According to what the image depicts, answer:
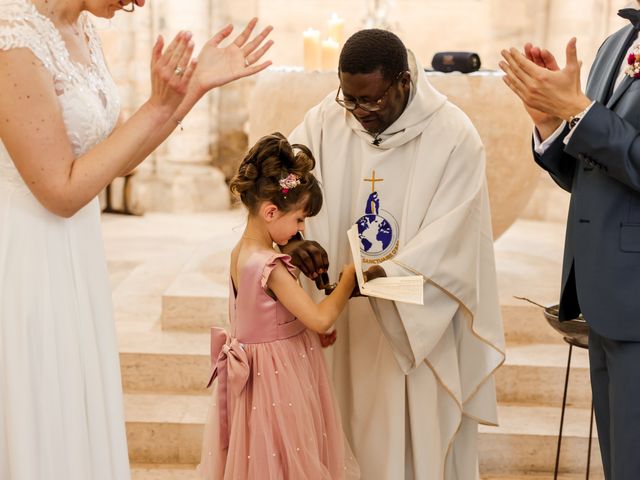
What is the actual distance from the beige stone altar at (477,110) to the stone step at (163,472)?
6.40ft

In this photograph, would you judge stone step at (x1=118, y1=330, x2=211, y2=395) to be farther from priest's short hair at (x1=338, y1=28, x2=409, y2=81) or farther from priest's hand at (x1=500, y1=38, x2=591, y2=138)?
priest's hand at (x1=500, y1=38, x2=591, y2=138)

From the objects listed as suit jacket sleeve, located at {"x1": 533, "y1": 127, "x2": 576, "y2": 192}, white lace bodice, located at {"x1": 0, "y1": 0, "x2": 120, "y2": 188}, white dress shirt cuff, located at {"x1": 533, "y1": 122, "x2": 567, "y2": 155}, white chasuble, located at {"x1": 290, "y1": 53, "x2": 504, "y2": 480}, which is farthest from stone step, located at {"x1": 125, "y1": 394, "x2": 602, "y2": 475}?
white lace bodice, located at {"x1": 0, "y1": 0, "x2": 120, "y2": 188}

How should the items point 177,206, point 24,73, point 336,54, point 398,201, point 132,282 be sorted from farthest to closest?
point 177,206 < point 132,282 < point 336,54 < point 398,201 < point 24,73

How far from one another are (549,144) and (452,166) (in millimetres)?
427

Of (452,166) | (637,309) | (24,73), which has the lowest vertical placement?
(637,309)

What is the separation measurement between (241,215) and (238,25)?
6250 millimetres

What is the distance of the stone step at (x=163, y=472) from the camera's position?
167 inches

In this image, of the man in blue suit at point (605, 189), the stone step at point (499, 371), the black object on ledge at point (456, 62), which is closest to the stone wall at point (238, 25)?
the black object on ledge at point (456, 62)

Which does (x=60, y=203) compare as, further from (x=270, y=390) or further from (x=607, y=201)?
(x=607, y=201)

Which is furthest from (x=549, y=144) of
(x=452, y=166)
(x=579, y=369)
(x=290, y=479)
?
(x=579, y=369)

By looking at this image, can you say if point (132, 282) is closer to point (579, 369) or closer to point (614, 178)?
point (579, 369)

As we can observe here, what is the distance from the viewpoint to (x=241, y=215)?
Result: 306 centimetres

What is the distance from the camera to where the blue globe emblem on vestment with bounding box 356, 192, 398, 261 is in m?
3.11

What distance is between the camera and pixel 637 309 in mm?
2547
